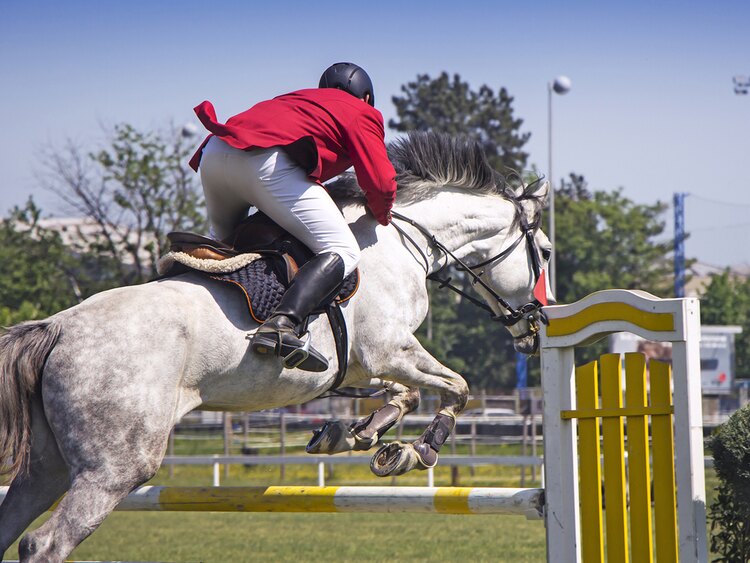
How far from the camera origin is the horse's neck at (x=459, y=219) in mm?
5148

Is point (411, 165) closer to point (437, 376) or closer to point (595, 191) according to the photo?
point (437, 376)

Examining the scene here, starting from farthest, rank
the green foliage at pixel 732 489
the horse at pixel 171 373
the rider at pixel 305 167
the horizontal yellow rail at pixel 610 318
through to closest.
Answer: the rider at pixel 305 167 < the green foliage at pixel 732 489 < the horizontal yellow rail at pixel 610 318 < the horse at pixel 171 373

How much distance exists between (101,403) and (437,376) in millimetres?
1730

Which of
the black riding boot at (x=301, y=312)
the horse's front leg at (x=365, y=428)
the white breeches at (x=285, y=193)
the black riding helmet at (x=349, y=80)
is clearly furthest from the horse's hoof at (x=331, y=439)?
the black riding helmet at (x=349, y=80)

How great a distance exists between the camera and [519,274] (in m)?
5.52

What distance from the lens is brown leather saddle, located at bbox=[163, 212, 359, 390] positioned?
4.15m

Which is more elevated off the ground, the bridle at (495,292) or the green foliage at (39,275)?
the green foliage at (39,275)

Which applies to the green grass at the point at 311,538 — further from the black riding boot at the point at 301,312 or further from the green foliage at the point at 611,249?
the green foliage at the point at 611,249

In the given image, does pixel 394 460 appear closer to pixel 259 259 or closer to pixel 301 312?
pixel 301 312

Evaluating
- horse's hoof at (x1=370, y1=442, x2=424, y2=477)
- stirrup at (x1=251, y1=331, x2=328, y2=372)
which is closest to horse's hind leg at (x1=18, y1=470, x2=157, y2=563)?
stirrup at (x1=251, y1=331, x2=328, y2=372)

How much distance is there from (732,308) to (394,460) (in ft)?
156

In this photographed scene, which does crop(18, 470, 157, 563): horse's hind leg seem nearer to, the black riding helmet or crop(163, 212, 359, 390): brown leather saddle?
crop(163, 212, 359, 390): brown leather saddle

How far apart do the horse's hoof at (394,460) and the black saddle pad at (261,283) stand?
0.74 m

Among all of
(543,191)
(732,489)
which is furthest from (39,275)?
(732,489)
